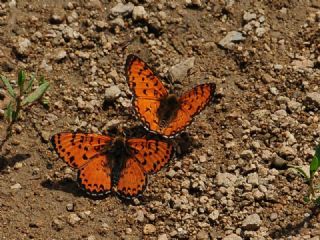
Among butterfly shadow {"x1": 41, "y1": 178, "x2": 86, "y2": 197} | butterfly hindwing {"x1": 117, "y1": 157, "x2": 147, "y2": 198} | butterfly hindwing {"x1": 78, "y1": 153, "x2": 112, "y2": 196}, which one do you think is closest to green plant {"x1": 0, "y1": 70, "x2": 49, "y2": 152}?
butterfly shadow {"x1": 41, "y1": 178, "x2": 86, "y2": 197}

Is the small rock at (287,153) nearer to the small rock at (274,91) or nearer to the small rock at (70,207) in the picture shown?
the small rock at (274,91)

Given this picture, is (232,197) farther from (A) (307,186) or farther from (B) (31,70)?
(B) (31,70)

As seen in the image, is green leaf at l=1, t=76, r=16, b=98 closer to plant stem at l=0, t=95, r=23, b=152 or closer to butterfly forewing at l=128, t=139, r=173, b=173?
plant stem at l=0, t=95, r=23, b=152

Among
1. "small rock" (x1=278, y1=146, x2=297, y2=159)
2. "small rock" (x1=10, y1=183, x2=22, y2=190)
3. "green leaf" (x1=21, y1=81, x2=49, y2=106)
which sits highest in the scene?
"green leaf" (x1=21, y1=81, x2=49, y2=106)

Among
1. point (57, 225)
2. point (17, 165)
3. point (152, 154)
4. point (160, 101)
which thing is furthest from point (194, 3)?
point (57, 225)

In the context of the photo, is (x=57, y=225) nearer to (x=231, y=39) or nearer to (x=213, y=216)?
(x=213, y=216)

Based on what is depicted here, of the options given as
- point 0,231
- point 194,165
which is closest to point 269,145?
point 194,165
